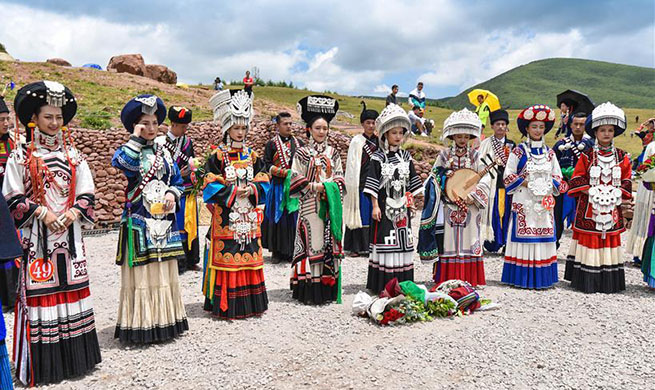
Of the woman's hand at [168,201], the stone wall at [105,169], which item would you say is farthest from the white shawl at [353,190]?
the stone wall at [105,169]

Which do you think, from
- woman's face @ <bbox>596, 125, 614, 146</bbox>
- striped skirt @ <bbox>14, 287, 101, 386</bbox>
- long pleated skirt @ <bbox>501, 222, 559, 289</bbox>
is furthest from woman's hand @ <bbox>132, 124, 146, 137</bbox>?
woman's face @ <bbox>596, 125, 614, 146</bbox>

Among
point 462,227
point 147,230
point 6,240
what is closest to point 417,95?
point 462,227

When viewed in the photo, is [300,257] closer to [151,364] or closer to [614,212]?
[151,364]

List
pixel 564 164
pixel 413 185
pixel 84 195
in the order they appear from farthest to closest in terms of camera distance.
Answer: pixel 564 164 → pixel 413 185 → pixel 84 195

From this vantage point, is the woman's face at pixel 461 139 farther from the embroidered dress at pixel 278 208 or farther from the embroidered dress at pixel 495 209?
the embroidered dress at pixel 278 208

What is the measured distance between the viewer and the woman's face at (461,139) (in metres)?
6.66

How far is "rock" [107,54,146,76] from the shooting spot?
31747 mm

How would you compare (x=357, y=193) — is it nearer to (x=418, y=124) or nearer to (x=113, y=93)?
(x=418, y=124)

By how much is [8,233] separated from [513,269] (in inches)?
246

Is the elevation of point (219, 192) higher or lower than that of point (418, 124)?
lower

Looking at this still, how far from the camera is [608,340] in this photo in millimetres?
5215

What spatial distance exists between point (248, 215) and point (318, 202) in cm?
97

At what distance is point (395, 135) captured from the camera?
20.6 feet

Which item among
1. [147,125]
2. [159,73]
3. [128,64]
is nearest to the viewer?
[147,125]
